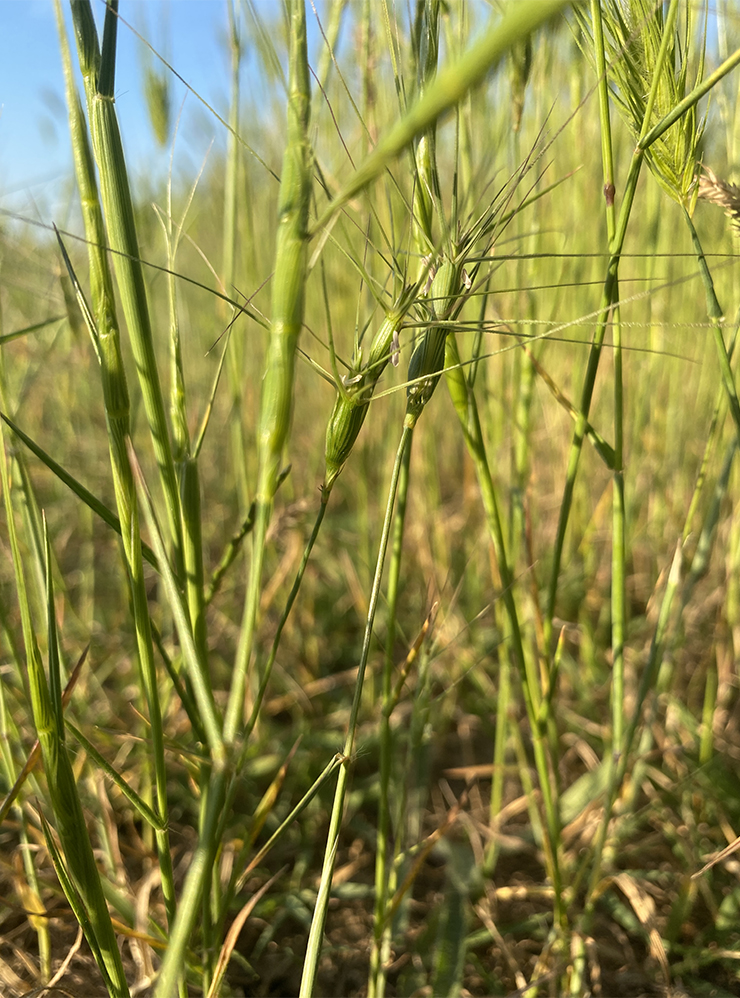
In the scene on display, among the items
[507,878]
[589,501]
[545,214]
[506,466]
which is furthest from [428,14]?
[589,501]

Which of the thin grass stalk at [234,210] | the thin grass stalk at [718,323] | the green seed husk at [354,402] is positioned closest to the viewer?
the green seed husk at [354,402]

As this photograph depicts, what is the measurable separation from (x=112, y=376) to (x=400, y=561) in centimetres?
26

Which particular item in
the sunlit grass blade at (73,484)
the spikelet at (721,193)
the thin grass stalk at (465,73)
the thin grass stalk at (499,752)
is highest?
the spikelet at (721,193)

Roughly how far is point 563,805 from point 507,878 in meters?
0.11

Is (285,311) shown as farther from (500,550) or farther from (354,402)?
(500,550)

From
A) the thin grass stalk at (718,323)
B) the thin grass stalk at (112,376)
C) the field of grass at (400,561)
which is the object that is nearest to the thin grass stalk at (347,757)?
the field of grass at (400,561)

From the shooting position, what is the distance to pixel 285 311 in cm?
24

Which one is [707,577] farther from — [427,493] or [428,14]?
[428,14]

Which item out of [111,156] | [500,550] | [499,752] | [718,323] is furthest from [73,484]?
[499,752]

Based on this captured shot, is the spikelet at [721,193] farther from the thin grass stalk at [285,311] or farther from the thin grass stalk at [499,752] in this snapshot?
the thin grass stalk at [499,752]

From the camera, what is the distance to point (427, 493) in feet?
3.46

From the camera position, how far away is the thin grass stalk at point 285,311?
0.77 feet

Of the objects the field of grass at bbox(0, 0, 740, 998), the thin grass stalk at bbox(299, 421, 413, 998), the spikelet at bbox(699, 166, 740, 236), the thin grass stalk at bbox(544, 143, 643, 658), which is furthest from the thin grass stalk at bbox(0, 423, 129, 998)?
the spikelet at bbox(699, 166, 740, 236)

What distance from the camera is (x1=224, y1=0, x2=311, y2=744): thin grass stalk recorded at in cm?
24
